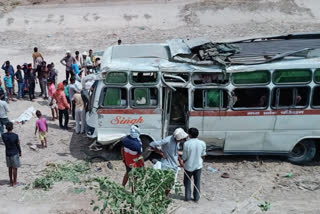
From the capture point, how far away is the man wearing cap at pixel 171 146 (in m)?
8.41

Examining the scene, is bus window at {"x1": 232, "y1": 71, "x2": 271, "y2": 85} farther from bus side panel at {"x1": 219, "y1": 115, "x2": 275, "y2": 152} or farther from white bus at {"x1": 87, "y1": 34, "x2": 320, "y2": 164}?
bus side panel at {"x1": 219, "y1": 115, "x2": 275, "y2": 152}

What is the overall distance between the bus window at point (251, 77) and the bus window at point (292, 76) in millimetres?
202

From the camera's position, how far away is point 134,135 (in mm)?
8625

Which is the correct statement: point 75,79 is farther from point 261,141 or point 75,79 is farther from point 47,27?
point 47,27

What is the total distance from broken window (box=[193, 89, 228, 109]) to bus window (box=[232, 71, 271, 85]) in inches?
16.1

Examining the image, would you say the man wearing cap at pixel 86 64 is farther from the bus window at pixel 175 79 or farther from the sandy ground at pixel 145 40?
the bus window at pixel 175 79

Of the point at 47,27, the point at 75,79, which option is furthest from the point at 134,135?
the point at 47,27

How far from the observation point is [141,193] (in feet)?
24.5

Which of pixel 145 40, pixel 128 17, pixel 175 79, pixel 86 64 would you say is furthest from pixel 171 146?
pixel 128 17

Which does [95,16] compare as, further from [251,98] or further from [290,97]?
[290,97]

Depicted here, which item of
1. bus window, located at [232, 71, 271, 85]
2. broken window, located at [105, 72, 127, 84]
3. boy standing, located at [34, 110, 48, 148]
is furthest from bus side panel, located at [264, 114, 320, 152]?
boy standing, located at [34, 110, 48, 148]

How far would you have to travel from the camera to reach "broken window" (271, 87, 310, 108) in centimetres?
1017

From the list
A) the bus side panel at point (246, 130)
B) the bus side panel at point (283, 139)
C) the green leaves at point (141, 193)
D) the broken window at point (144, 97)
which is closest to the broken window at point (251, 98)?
the bus side panel at point (246, 130)

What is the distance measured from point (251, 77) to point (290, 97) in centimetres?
105
